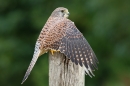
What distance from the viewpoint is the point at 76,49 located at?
612 cm

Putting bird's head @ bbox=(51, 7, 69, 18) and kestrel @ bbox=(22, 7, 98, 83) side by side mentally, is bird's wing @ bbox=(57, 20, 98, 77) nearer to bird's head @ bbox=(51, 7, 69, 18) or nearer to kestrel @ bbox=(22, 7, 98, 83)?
kestrel @ bbox=(22, 7, 98, 83)

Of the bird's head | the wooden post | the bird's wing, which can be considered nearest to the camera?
the wooden post

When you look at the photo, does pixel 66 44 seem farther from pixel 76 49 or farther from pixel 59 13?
pixel 59 13

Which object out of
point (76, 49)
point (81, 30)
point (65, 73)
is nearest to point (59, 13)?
point (76, 49)

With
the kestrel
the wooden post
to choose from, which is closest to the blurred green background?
the kestrel

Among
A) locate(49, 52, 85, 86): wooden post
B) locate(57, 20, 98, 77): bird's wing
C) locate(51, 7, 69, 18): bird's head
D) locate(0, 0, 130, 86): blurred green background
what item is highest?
locate(51, 7, 69, 18): bird's head

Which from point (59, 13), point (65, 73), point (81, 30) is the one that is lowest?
point (81, 30)

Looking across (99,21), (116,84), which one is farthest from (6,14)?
(116,84)

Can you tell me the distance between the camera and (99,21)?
11148 mm

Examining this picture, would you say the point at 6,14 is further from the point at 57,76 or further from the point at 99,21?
the point at 57,76

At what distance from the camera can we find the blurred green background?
37.0 feet

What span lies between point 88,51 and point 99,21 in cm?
516

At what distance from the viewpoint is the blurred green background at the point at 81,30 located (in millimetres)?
11282

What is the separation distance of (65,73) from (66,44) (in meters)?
0.55
